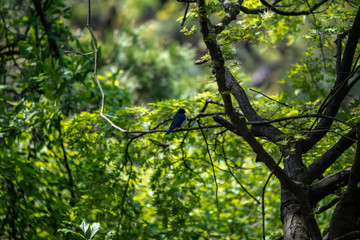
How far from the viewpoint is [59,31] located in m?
3.97

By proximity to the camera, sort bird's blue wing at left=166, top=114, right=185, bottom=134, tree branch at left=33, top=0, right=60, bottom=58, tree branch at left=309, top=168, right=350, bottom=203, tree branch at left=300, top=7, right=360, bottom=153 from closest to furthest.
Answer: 1. tree branch at left=309, top=168, right=350, bottom=203
2. tree branch at left=300, top=7, right=360, bottom=153
3. bird's blue wing at left=166, top=114, right=185, bottom=134
4. tree branch at left=33, top=0, right=60, bottom=58

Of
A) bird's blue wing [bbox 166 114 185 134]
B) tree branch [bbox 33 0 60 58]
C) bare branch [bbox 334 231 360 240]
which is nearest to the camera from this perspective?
bare branch [bbox 334 231 360 240]

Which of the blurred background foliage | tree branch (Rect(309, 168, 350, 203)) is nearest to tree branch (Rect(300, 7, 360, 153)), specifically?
the blurred background foliage

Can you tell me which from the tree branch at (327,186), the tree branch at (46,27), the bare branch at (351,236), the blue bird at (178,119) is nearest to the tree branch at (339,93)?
the tree branch at (327,186)

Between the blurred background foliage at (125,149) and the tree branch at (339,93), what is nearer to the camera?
the tree branch at (339,93)

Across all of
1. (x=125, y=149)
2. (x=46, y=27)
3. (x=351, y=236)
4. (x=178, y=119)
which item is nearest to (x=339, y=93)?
(x=351, y=236)

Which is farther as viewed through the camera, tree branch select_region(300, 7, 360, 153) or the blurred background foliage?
the blurred background foliage

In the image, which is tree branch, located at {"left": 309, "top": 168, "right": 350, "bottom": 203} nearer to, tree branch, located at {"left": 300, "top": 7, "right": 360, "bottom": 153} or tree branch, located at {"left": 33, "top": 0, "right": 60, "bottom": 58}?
tree branch, located at {"left": 300, "top": 7, "right": 360, "bottom": 153}

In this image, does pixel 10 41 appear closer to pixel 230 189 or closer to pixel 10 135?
pixel 10 135

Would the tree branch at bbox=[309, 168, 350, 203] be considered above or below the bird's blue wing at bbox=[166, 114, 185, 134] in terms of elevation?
below

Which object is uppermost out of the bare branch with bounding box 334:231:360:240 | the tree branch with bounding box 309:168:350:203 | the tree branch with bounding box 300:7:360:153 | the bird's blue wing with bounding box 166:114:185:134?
the bird's blue wing with bounding box 166:114:185:134

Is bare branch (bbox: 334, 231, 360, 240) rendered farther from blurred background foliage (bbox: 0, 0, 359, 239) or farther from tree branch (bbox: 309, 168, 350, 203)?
blurred background foliage (bbox: 0, 0, 359, 239)

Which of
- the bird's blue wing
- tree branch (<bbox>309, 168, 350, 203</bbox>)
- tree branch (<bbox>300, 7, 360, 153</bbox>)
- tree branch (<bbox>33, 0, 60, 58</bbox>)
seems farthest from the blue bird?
tree branch (<bbox>33, 0, 60, 58</bbox>)

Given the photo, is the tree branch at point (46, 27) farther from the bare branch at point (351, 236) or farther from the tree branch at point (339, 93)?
the bare branch at point (351, 236)
